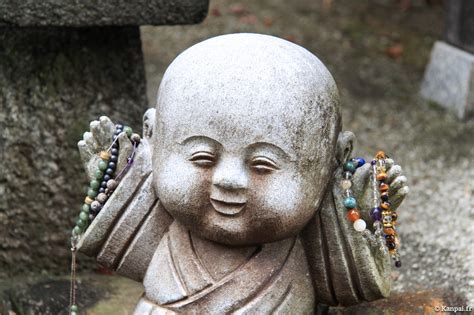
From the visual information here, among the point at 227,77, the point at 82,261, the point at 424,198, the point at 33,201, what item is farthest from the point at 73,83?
the point at 424,198

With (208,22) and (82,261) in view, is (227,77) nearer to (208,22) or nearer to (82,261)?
(82,261)

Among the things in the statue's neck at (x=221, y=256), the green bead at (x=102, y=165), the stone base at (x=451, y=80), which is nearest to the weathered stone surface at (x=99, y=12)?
the green bead at (x=102, y=165)

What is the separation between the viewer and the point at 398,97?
5.56 metres

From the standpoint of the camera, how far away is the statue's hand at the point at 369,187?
2.58 metres

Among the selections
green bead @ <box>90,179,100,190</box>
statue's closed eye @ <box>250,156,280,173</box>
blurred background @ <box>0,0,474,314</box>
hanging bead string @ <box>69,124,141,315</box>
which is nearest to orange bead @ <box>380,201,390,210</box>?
statue's closed eye @ <box>250,156,280,173</box>

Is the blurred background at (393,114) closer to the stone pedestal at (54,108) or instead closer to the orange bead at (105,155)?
the stone pedestal at (54,108)

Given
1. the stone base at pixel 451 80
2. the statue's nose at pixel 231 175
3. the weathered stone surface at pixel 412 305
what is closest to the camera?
the statue's nose at pixel 231 175

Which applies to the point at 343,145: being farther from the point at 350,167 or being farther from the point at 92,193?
the point at 92,193

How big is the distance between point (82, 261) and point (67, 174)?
39cm

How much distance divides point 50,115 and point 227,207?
52.2 inches

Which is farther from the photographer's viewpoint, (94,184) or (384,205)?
(94,184)

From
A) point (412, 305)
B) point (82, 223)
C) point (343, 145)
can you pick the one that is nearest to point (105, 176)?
point (82, 223)

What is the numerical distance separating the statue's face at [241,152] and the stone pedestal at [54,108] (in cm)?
96

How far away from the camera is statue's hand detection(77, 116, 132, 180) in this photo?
2695 millimetres
